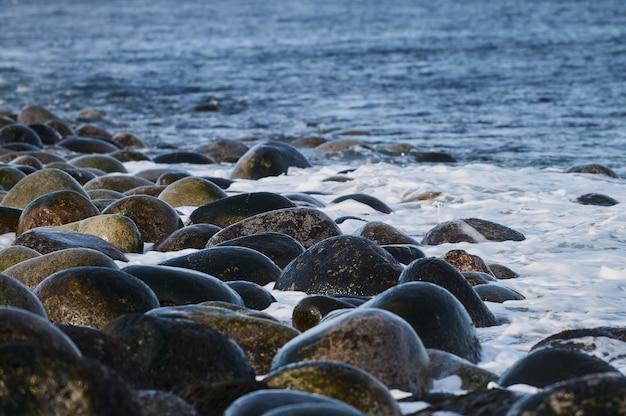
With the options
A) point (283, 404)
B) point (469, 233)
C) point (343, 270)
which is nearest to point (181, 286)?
point (343, 270)

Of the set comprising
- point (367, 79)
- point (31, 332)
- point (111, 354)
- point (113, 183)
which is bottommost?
point (367, 79)

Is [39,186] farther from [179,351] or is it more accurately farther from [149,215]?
[179,351]

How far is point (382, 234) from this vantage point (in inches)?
257

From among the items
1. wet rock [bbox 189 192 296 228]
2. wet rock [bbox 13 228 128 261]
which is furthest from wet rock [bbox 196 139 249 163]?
wet rock [bbox 13 228 128 261]

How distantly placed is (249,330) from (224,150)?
27.4 feet

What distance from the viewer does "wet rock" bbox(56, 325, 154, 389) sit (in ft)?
9.97

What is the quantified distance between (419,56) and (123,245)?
60.7 ft

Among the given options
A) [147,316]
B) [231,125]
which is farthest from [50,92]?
[147,316]

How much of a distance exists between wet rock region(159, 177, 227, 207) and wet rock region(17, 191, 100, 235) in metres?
0.93

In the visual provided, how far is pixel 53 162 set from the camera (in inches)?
396

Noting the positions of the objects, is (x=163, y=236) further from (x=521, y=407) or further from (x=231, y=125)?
(x=231, y=125)

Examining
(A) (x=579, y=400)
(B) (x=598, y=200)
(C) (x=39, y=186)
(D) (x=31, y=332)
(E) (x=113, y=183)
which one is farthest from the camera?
(E) (x=113, y=183)

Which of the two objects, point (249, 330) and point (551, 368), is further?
point (249, 330)

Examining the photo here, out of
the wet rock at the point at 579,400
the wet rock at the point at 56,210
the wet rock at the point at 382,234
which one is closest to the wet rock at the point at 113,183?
the wet rock at the point at 56,210
